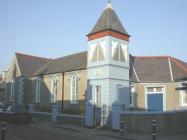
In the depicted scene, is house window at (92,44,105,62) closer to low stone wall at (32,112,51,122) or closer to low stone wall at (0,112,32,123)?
low stone wall at (32,112,51,122)

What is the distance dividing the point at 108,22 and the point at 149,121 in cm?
1018

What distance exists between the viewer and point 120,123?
18438 millimetres

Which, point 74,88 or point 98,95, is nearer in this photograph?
point 98,95

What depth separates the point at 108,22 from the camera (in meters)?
24.3

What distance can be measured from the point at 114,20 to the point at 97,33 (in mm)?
2124

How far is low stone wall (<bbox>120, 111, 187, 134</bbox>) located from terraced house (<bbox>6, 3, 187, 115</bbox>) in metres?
3.98

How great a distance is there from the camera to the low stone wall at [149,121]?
1769 centimetres

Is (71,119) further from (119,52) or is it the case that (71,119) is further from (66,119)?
(119,52)

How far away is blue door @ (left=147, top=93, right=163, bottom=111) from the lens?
26.7 meters

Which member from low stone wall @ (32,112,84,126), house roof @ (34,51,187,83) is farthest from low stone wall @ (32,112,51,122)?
house roof @ (34,51,187,83)

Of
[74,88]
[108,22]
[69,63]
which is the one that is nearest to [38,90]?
[69,63]

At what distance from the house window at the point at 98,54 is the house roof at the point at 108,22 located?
1.53 meters

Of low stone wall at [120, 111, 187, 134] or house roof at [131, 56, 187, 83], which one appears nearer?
low stone wall at [120, 111, 187, 134]

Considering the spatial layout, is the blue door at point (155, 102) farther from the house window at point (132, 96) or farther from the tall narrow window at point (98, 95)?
the tall narrow window at point (98, 95)
